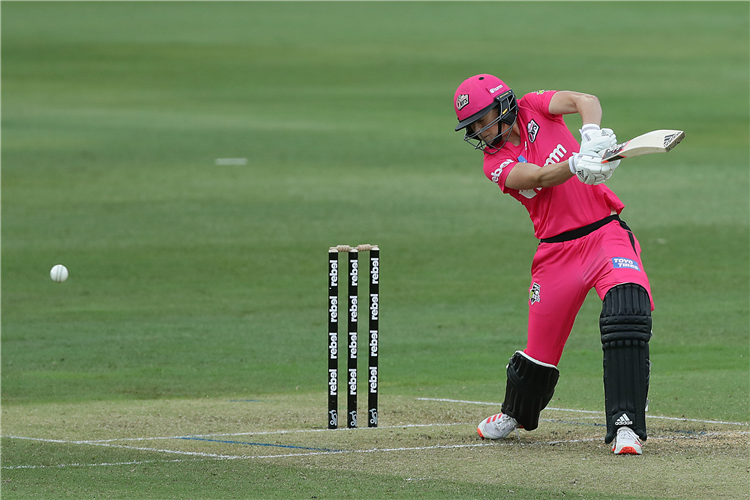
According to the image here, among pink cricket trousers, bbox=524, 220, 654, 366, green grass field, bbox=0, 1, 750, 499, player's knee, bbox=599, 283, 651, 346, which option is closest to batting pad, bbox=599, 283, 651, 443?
player's knee, bbox=599, 283, 651, 346

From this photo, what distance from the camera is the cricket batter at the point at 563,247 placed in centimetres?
659

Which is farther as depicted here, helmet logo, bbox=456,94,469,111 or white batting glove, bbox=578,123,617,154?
helmet logo, bbox=456,94,469,111

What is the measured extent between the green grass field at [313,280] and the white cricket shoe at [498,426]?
139 mm

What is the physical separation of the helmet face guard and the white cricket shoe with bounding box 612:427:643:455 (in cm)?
178

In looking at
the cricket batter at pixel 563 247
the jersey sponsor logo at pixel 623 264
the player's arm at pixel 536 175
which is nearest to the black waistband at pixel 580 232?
the cricket batter at pixel 563 247

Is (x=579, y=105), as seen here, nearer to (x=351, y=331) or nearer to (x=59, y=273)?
(x=351, y=331)

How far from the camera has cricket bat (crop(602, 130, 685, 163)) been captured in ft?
20.7

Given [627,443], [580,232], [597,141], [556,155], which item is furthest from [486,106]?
[627,443]

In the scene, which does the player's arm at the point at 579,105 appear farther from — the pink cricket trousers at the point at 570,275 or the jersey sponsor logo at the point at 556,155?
the pink cricket trousers at the point at 570,275

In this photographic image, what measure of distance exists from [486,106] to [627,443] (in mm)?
2051

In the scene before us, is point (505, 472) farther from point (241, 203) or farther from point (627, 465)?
point (241, 203)

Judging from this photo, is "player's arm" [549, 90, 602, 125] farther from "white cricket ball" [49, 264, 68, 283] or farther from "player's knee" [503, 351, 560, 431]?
"white cricket ball" [49, 264, 68, 283]

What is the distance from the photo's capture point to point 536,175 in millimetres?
6695

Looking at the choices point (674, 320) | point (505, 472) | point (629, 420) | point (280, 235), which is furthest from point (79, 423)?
point (280, 235)
